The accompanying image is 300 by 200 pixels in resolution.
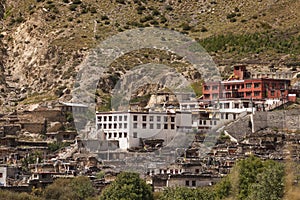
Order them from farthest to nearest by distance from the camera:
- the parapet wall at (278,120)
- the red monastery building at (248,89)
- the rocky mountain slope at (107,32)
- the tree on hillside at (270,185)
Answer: the rocky mountain slope at (107,32) → the red monastery building at (248,89) → the parapet wall at (278,120) → the tree on hillside at (270,185)

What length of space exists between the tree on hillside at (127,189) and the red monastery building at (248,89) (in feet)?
95.6

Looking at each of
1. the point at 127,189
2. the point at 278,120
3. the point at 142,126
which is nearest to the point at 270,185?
the point at 127,189

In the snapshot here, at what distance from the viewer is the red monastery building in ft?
353

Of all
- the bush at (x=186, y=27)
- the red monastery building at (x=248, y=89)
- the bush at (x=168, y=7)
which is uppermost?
the bush at (x=168, y=7)

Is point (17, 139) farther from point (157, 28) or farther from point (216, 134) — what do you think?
point (157, 28)

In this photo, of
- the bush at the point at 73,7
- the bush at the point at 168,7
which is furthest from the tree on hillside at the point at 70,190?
the bush at the point at 168,7

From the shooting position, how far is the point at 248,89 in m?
109

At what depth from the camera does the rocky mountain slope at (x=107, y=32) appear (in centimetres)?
12569

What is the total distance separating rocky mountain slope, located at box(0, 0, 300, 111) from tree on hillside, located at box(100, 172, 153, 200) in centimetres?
3763

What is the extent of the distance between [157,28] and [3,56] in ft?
58.8

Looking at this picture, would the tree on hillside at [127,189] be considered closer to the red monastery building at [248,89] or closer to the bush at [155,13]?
the red monastery building at [248,89]

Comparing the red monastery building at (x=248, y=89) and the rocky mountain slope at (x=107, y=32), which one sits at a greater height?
the rocky mountain slope at (x=107, y=32)

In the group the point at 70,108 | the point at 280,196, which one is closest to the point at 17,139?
the point at 70,108

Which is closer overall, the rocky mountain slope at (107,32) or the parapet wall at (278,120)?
the parapet wall at (278,120)
